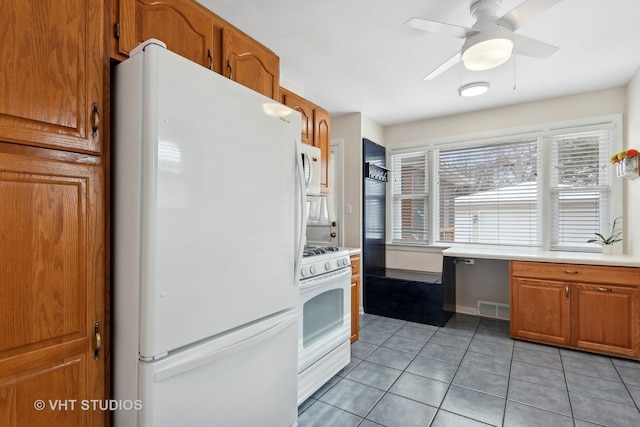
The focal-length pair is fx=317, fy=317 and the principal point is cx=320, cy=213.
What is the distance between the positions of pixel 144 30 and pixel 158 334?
4.01 ft

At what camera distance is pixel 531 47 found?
1.89 meters

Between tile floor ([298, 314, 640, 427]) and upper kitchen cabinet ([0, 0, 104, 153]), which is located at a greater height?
upper kitchen cabinet ([0, 0, 104, 153])

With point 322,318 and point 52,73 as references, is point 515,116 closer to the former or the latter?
point 322,318

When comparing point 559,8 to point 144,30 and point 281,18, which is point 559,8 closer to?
point 281,18

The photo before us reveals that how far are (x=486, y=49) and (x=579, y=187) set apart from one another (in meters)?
2.44

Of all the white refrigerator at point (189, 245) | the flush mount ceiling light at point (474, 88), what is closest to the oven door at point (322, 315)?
the white refrigerator at point (189, 245)

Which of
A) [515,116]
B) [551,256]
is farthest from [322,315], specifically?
[515,116]

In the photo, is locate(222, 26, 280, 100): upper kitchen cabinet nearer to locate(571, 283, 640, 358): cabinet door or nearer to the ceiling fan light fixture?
the ceiling fan light fixture

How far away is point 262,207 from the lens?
1416 mm

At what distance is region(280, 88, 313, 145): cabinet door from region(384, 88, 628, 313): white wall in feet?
6.03

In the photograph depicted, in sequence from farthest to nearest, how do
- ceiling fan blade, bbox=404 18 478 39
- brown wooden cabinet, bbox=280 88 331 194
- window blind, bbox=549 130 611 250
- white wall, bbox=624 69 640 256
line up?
1. window blind, bbox=549 130 611 250
2. white wall, bbox=624 69 640 256
3. brown wooden cabinet, bbox=280 88 331 194
4. ceiling fan blade, bbox=404 18 478 39

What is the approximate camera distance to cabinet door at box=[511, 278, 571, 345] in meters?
2.79

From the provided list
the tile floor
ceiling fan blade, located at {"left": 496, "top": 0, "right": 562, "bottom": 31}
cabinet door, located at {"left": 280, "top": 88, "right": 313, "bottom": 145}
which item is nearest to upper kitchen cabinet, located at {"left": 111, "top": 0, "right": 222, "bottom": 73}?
cabinet door, located at {"left": 280, "top": 88, "right": 313, "bottom": 145}

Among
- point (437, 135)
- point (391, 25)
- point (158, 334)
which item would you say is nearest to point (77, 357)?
point (158, 334)
